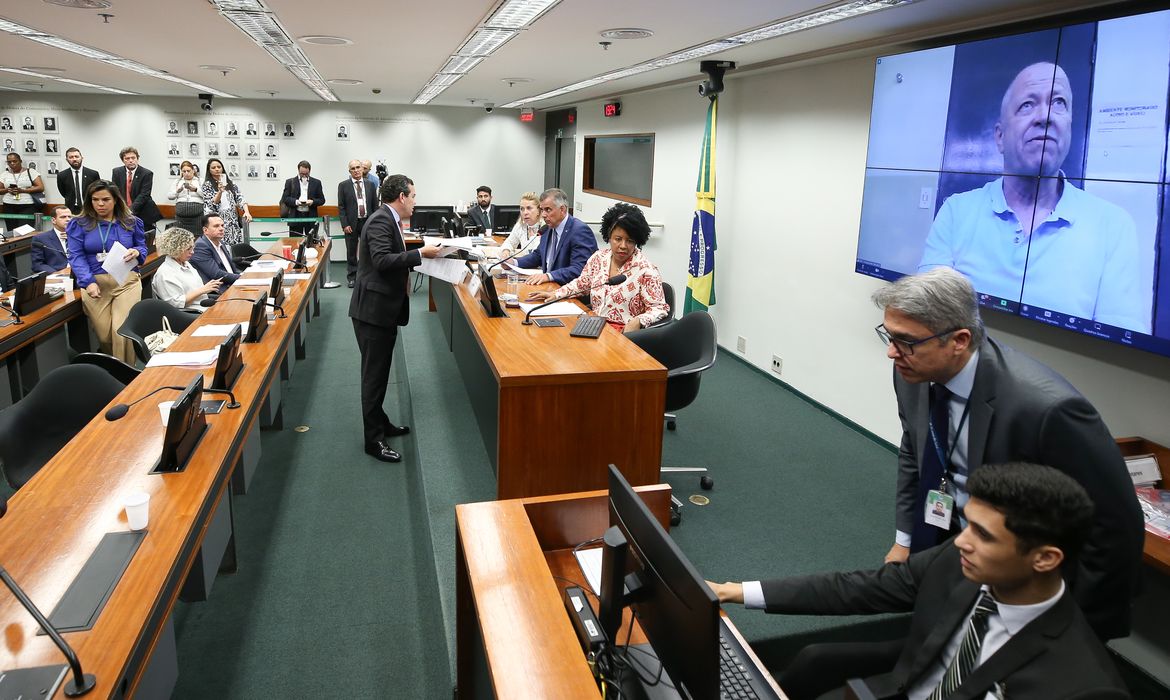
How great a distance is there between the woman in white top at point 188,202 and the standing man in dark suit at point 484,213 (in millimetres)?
3415

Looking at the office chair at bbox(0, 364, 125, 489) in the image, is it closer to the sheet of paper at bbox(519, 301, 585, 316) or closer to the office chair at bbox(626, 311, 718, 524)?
the sheet of paper at bbox(519, 301, 585, 316)

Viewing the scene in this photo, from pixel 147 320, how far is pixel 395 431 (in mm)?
1673

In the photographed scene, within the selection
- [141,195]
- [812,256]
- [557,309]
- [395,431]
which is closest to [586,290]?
[557,309]

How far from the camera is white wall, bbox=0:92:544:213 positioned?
11.9m

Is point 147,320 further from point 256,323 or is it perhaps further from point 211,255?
point 211,255

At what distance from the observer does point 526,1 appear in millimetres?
4102

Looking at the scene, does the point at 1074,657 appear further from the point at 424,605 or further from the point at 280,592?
the point at 280,592

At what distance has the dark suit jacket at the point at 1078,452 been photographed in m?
1.71

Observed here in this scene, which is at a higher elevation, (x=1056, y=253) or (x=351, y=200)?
(x=351, y=200)

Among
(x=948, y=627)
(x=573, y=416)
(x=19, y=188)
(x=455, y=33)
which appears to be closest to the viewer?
(x=948, y=627)

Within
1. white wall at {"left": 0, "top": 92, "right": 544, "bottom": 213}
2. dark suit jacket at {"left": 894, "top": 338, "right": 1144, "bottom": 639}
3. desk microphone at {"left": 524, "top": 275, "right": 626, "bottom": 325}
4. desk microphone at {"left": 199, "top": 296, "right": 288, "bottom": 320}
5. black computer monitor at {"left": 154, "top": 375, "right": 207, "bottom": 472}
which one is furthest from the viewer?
white wall at {"left": 0, "top": 92, "right": 544, "bottom": 213}

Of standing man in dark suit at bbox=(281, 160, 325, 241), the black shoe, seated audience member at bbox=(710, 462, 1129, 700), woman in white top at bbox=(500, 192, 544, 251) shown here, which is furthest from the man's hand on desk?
standing man in dark suit at bbox=(281, 160, 325, 241)

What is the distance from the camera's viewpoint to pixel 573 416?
3.26 metres

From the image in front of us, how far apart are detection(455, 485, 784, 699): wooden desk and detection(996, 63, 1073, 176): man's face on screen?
2.61 metres
